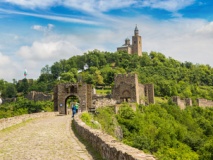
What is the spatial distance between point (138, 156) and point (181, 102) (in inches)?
1835

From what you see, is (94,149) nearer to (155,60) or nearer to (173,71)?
(173,71)

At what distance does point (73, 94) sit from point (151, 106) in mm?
10846

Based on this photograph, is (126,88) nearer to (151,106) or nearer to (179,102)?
(151,106)

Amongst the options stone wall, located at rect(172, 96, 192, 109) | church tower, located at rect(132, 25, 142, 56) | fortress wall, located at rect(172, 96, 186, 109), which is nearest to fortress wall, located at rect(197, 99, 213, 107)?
stone wall, located at rect(172, 96, 192, 109)

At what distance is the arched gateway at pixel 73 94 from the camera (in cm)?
3061

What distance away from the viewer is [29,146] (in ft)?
34.0

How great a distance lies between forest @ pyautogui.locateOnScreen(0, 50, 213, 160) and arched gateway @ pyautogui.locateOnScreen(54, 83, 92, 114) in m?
3.67

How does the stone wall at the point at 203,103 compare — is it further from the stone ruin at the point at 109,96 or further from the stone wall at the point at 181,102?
the stone ruin at the point at 109,96

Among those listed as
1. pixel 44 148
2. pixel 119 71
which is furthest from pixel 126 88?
pixel 119 71

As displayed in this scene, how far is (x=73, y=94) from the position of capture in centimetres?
3108

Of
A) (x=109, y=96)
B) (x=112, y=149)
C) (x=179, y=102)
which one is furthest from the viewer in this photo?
(x=179, y=102)

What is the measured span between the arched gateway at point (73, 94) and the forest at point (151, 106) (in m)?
3.67

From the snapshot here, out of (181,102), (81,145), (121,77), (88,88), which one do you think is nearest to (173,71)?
(181,102)

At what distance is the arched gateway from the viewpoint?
30.6 meters
